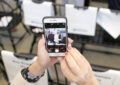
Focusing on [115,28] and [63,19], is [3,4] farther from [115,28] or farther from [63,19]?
[63,19]

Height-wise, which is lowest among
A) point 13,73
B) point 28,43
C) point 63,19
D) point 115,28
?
point 28,43

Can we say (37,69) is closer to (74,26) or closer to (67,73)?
(67,73)

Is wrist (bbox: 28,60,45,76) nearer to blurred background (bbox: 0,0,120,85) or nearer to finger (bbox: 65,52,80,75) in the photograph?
finger (bbox: 65,52,80,75)

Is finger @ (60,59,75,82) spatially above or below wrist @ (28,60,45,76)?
above

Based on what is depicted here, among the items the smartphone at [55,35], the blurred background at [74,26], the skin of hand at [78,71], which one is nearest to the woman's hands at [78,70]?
the skin of hand at [78,71]

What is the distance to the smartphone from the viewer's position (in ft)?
2.41

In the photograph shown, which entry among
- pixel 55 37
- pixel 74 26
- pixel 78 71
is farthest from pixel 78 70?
pixel 74 26

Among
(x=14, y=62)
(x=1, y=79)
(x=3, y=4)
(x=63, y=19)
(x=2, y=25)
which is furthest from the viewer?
(x=3, y=4)

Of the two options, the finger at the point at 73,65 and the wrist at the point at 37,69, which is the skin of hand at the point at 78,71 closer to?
the finger at the point at 73,65

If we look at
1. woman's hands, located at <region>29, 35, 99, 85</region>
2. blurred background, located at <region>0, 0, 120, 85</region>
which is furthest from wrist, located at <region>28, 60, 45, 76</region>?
blurred background, located at <region>0, 0, 120, 85</region>

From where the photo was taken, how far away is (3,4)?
2.23m

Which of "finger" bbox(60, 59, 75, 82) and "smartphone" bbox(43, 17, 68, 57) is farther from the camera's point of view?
"smartphone" bbox(43, 17, 68, 57)

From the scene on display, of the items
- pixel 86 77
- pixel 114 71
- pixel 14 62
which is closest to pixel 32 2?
pixel 14 62

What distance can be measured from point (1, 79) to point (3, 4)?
3.33 feet
